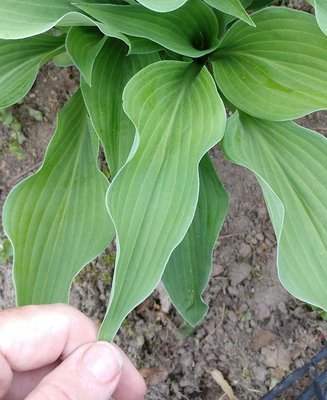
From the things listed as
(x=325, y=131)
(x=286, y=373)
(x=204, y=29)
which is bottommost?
(x=286, y=373)

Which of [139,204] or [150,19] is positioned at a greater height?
[150,19]

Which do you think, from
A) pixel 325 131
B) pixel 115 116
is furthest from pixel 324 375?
pixel 115 116

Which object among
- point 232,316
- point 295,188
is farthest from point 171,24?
point 232,316

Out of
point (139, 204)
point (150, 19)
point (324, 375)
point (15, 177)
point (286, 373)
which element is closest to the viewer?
point (139, 204)

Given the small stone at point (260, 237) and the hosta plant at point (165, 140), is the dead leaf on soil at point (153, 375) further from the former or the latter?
the small stone at point (260, 237)

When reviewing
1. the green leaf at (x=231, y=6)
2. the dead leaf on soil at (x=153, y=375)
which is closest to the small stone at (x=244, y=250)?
the dead leaf on soil at (x=153, y=375)

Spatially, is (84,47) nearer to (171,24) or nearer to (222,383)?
(171,24)

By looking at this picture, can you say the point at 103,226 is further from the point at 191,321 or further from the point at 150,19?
the point at 150,19
